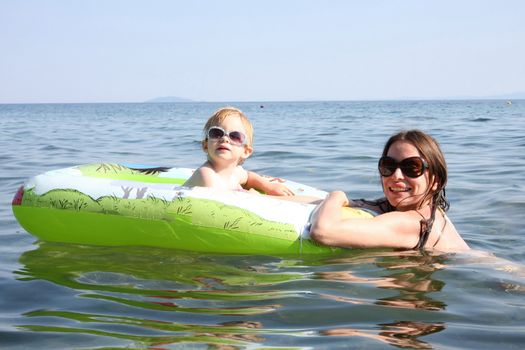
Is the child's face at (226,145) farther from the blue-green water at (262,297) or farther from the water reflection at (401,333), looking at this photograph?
the water reflection at (401,333)

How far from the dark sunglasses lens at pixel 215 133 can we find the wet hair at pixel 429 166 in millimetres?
1226

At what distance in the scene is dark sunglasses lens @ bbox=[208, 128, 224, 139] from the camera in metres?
4.88

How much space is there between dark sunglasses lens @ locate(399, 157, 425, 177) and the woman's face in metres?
0.02

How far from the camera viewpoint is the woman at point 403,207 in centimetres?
417

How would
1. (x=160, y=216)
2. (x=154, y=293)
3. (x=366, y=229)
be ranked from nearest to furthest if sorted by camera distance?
(x=154, y=293) → (x=366, y=229) → (x=160, y=216)

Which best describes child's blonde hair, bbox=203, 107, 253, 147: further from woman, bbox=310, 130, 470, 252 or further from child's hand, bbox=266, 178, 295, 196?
woman, bbox=310, 130, 470, 252

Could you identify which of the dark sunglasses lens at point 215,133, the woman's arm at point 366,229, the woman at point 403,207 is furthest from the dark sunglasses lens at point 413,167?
the dark sunglasses lens at point 215,133

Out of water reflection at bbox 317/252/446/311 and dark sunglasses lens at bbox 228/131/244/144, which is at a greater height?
dark sunglasses lens at bbox 228/131/244/144

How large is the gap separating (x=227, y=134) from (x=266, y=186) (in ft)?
2.63

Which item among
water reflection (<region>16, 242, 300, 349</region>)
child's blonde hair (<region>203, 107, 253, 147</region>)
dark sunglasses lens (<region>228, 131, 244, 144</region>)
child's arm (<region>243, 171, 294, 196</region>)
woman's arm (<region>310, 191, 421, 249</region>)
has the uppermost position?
child's blonde hair (<region>203, 107, 253, 147</region>)

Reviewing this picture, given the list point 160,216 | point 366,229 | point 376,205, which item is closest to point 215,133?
point 160,216

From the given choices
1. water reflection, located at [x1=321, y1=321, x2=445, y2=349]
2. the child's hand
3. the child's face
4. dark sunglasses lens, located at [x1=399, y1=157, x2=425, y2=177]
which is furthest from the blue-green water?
the child's hand

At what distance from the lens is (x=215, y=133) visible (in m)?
4.90

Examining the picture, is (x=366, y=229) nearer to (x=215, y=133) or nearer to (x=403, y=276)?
(x=403, y=276)
